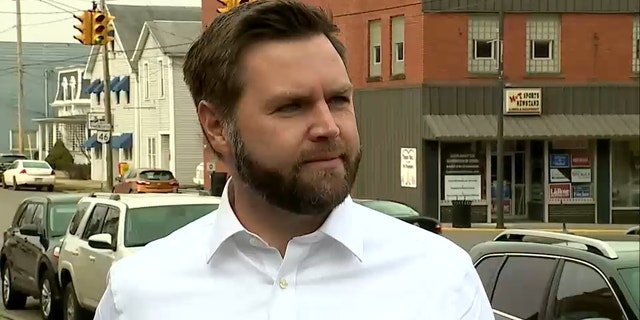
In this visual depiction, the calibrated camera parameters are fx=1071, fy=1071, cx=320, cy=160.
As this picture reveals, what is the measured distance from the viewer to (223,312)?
236cm

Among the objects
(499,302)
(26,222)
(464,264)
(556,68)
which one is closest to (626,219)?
(556,68)

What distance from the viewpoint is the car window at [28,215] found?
14.9 meters

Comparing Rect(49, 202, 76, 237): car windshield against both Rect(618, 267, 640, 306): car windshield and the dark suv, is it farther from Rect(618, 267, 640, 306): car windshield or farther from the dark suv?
Rect(618, 267, 640, 306): car windshield

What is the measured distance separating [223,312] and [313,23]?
67cm

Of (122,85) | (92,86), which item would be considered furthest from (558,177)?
(92,86)

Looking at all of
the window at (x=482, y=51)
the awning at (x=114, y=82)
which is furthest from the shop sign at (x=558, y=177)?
the awning at (x=114, y=82)

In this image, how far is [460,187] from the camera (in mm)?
30438

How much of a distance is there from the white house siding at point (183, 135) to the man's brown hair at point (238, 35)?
47.7m

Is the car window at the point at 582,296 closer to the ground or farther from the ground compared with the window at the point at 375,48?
closer to the ground

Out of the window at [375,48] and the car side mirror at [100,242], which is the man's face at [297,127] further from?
the window at [375,48]

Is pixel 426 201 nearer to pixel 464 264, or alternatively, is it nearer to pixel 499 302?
pixel 499 302

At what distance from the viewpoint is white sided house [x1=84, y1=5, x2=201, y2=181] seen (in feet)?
180

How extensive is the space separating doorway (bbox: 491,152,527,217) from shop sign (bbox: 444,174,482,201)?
659mm

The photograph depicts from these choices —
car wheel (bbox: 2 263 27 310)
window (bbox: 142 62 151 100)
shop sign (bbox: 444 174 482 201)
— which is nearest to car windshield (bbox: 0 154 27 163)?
window (bbox: 142 62 151 100)
